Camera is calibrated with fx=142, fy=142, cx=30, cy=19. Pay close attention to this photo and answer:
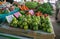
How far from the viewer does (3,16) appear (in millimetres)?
2062

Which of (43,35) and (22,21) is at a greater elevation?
(22,21)

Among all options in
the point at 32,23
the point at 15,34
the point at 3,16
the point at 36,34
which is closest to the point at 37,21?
the point at 32,23

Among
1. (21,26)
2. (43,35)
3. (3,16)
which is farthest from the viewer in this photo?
(3,16)

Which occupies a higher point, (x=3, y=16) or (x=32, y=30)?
(x=3, y=16)

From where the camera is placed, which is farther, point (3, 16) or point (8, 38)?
point (3, 16)

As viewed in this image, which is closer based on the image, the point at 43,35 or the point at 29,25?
the point at 43,35

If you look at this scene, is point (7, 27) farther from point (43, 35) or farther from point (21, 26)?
point (43, 35)

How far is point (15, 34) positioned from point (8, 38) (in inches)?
4.0

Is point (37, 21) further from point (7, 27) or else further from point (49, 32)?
point (7, 27)

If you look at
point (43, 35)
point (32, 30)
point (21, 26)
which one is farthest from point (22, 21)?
point (43, 35)

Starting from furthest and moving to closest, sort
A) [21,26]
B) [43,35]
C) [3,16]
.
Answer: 1. [3,16]
2. [21,26]
3. [43,35]

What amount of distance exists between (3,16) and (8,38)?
0.44m

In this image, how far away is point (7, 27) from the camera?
6.02 ft

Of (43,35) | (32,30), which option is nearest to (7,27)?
(32,30)
